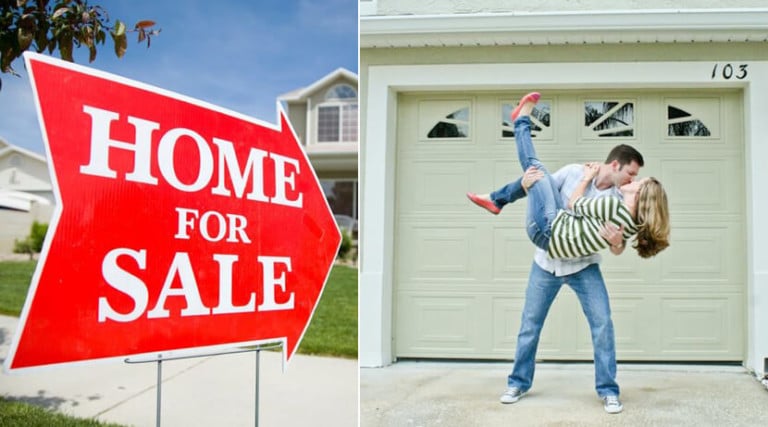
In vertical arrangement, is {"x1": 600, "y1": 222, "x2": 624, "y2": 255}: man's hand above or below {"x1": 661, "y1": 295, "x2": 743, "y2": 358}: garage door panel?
above

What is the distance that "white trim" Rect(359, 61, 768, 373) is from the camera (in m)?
3.42

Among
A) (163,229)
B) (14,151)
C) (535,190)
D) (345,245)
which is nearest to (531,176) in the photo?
(535,190)

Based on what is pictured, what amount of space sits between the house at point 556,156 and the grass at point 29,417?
5.52 feet

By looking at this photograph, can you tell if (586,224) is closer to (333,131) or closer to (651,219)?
(651,219)

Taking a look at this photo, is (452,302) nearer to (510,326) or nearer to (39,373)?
(510,326)

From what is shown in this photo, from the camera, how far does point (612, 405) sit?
10.3ft

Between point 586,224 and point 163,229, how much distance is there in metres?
1.93

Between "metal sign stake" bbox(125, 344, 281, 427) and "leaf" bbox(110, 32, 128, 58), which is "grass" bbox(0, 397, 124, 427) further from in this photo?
"leaf" bbox(110, 32, 128, 58)

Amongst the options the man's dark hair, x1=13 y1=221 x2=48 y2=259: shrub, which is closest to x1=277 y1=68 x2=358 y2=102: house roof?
x1=13 y1=221 x2=48 y2=259: shrub

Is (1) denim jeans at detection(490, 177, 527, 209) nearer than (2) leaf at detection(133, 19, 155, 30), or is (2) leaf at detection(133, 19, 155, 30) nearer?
(2) leaf at detection(133, 19, 155, 30)

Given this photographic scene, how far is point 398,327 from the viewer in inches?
151

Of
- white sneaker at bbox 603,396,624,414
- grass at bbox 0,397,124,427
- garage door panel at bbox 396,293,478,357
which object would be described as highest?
garage door panel at bbox 396,293,478,357

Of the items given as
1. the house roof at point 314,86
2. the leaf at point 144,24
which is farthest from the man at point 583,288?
the leaf at point 144,24

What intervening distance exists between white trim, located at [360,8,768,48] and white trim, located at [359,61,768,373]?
0.14m
